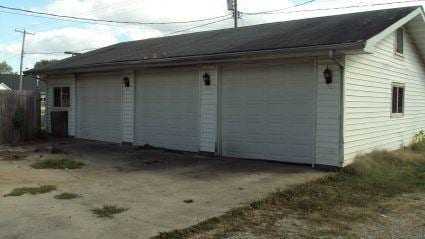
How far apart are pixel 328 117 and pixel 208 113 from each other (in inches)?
140

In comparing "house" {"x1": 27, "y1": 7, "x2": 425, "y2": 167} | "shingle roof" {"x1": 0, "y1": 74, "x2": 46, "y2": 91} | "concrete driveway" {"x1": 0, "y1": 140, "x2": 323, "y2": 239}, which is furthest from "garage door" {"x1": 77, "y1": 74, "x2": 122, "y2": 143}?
A: "shingle roof" {"x1": 0, "y1": 74, "x2": 46, "y2": 91}

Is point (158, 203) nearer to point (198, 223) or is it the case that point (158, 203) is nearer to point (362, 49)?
point (198, 223)

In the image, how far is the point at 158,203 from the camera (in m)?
7.55

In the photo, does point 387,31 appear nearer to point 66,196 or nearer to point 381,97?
point 381,97

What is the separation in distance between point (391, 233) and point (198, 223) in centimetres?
253

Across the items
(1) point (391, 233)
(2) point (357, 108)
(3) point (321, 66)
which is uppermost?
(3) point (321, 66)

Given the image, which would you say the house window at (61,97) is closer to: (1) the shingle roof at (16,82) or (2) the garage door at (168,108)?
(2) the garage door at (168,108)

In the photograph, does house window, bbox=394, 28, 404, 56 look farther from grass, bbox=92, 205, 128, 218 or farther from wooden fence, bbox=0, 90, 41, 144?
wooden fence, bbox=0, 90, 41, 144

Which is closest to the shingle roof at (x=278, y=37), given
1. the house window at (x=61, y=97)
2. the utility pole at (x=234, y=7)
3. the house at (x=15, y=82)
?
the house window at (x=61, y=97)

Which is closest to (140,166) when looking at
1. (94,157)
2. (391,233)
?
(94,157)

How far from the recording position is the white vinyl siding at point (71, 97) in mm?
17719

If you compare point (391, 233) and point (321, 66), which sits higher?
point (321, 66)

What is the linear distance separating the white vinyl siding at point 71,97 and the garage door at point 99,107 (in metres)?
0.34

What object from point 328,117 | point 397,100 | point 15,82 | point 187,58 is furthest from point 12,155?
point 15,82
